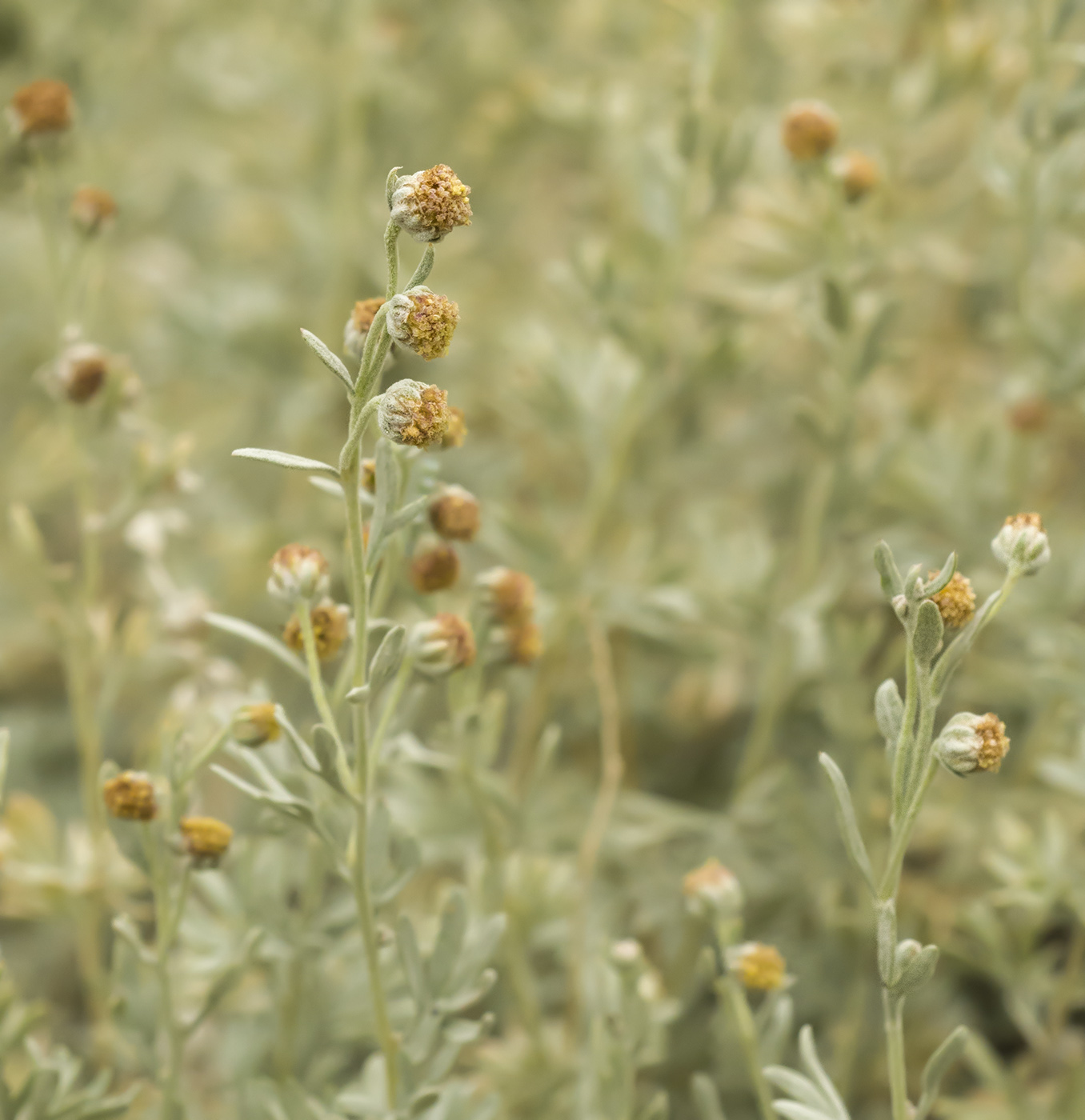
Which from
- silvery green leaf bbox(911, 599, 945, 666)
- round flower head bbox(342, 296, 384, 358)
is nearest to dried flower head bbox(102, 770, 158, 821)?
round flower head bbox(342, 296, 384, 358)

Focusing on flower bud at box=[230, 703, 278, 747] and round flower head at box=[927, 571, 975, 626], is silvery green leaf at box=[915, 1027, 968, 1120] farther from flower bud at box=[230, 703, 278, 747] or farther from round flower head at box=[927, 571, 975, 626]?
flower bud at box=[230, 703, 278, 747]

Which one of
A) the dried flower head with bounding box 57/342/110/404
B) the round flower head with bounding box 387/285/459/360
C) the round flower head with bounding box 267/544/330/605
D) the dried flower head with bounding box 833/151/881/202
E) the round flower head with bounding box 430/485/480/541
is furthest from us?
the dried flower head with bounding box 833/151/881/202

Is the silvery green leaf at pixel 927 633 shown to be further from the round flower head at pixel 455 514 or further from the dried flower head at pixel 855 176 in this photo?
the dried flower head at pixel 855 176

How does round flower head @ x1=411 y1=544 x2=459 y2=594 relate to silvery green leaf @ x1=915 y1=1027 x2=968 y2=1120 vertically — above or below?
above

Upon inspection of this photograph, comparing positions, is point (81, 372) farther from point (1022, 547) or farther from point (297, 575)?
point (1022, 547)

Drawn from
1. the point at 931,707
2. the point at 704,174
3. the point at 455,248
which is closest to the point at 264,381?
the point at 455,248

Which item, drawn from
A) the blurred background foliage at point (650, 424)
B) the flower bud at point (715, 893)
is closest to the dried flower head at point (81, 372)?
the blurred background foliage at point (650, 424)

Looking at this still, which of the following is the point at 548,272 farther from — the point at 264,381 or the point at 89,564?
the point at 89,564

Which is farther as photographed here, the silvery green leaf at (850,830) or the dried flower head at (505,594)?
the dried flower head at (505,594)
